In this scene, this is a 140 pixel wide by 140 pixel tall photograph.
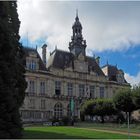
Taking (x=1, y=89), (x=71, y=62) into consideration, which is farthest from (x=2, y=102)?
(x=71, y=62)

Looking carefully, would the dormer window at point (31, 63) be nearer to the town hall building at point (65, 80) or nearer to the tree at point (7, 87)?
the town hall building at point (65, 80)

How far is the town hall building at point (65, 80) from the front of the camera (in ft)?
228

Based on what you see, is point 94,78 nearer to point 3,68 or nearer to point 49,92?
point 49,92

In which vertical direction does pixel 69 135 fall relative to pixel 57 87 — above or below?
below

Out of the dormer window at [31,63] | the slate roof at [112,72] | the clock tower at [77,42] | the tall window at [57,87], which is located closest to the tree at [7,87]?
the dormer window at [31,63]

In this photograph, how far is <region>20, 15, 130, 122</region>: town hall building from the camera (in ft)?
228

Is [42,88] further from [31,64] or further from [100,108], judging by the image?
[100,108]

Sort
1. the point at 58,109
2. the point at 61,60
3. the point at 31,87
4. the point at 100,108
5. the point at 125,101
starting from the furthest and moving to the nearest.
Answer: the point at 61,60 → the point at 58,109 → the point at 31,87 → the point at 100,108 → the point at 125,101

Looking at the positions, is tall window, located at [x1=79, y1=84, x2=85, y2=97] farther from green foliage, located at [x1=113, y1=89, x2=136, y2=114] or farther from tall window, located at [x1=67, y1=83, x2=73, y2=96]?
green foliage, located at [x1=113, y1=89, x2=136, y2=114]

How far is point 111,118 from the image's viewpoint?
70.4 meters

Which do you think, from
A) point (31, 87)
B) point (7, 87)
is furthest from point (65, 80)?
point (7, 87)

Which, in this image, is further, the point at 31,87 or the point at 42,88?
the point at 42,88

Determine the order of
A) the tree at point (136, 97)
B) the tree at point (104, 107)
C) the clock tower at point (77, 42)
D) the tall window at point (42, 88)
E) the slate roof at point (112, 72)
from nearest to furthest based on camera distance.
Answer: the tree at point (136, 97), the tree at point (104, 107), the tall window at point (42, 88), the clock tower at point (77, 42), the slate roof at point (112, 72)

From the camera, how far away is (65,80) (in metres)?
74.8
